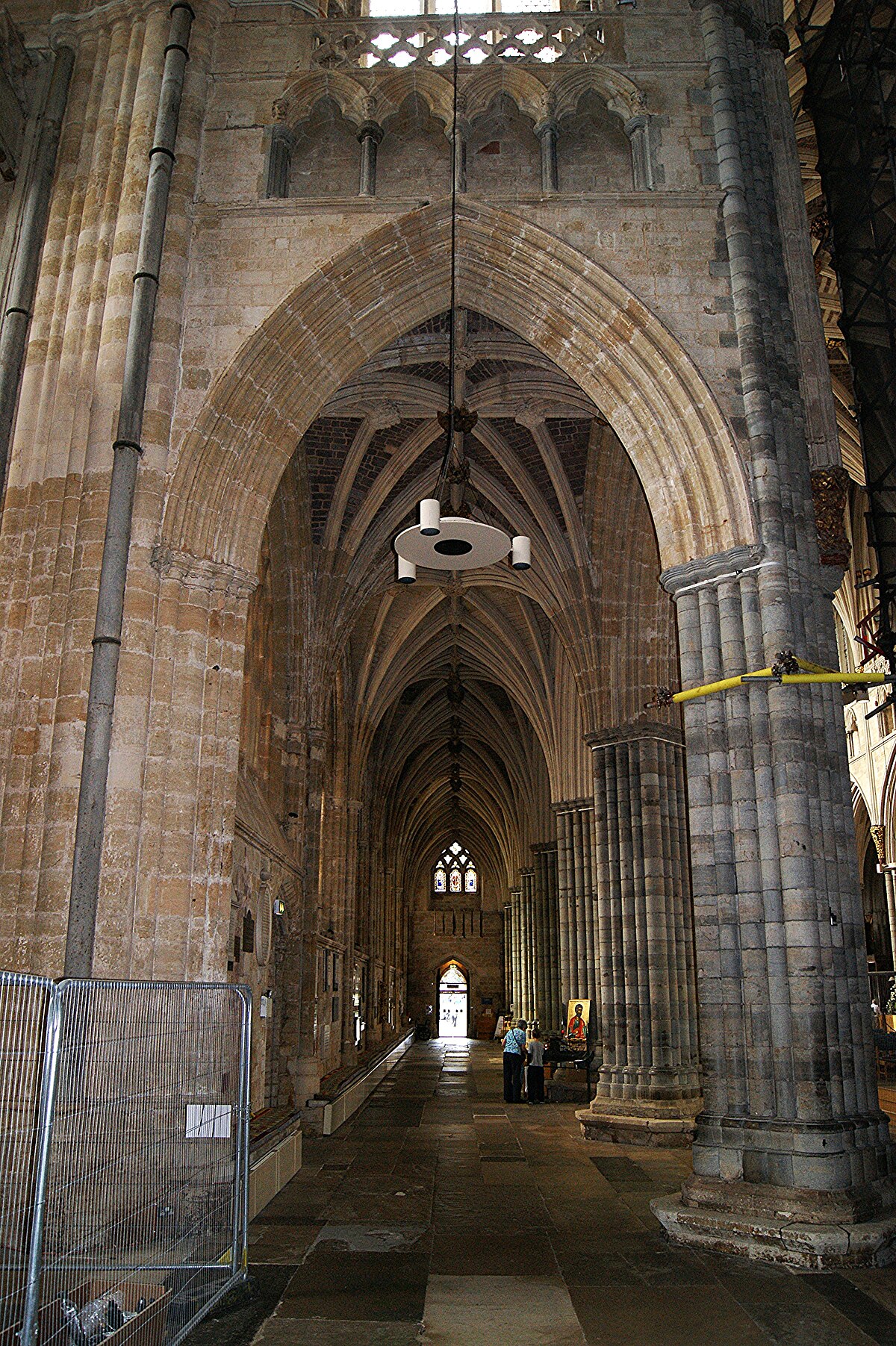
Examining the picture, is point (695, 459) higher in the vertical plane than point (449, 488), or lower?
higher

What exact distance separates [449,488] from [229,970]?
524 cm

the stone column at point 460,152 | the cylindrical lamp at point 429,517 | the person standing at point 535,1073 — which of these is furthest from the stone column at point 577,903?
the cylindrical lamp at point 429,517

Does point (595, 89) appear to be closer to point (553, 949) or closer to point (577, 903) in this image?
point (577, 903)

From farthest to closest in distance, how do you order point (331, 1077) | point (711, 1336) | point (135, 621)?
point (331, 1077) < point (135, 621) < point (711, 1336)

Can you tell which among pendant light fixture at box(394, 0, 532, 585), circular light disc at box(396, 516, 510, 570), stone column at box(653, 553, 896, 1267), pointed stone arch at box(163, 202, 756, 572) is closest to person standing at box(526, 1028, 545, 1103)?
stone column at box(653, 553, 896, 1267)

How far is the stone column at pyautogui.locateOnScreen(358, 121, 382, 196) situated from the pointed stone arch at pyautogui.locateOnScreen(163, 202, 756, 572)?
1.78ft

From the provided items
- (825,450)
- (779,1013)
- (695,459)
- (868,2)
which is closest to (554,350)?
(695,459)

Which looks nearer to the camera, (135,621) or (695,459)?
(135,621)

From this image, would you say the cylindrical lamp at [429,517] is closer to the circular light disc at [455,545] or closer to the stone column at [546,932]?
the circular light disc at [455,545]

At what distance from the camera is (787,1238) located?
6926 mm

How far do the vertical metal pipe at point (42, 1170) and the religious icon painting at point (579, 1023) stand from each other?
14527 millimetres

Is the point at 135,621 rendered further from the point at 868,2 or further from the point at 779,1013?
the point at 868,2

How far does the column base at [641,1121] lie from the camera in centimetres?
1234

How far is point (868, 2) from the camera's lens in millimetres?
13453
